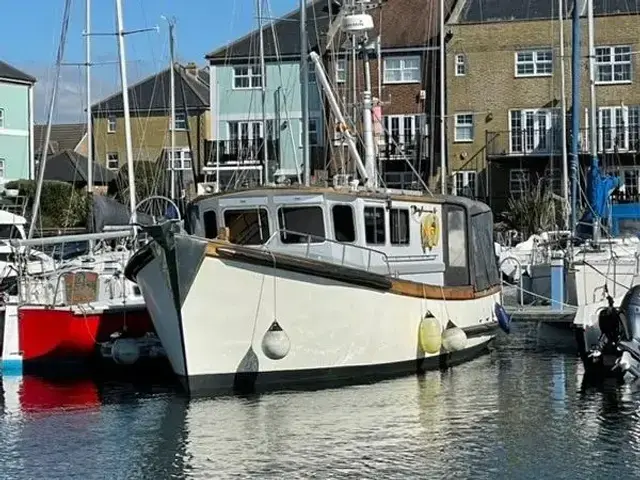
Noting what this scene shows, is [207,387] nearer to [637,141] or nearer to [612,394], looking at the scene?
[612,394]

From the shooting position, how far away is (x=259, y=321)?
16875 millimetres

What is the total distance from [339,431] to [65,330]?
25.2 ft

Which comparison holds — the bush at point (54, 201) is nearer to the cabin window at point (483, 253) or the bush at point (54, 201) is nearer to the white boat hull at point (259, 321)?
the cabin window at point (483, 253)

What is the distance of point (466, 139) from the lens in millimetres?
50531

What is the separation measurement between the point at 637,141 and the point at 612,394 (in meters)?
31.2

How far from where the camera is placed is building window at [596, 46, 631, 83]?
1927 inches

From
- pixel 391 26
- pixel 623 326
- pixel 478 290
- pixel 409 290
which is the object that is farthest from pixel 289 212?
pixel 391 26

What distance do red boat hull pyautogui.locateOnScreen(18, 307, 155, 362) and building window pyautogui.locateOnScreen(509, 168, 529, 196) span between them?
29779mm

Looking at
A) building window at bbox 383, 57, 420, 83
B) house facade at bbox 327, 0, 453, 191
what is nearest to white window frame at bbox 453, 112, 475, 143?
house facade at bbox 327, 0, 453, 191

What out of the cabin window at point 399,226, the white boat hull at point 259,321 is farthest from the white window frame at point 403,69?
the white boat hull at point 259,321

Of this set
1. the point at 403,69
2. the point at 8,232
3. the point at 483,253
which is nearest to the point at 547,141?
the point at 403,69

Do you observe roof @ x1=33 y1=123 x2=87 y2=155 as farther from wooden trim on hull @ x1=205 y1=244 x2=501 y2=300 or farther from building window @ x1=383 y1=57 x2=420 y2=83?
wooden trim on hull @ x1=205 y1=244 x2=501 y2=300

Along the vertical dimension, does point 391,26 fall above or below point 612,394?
above

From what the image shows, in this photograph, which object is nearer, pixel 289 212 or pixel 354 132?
pixel 289 212
